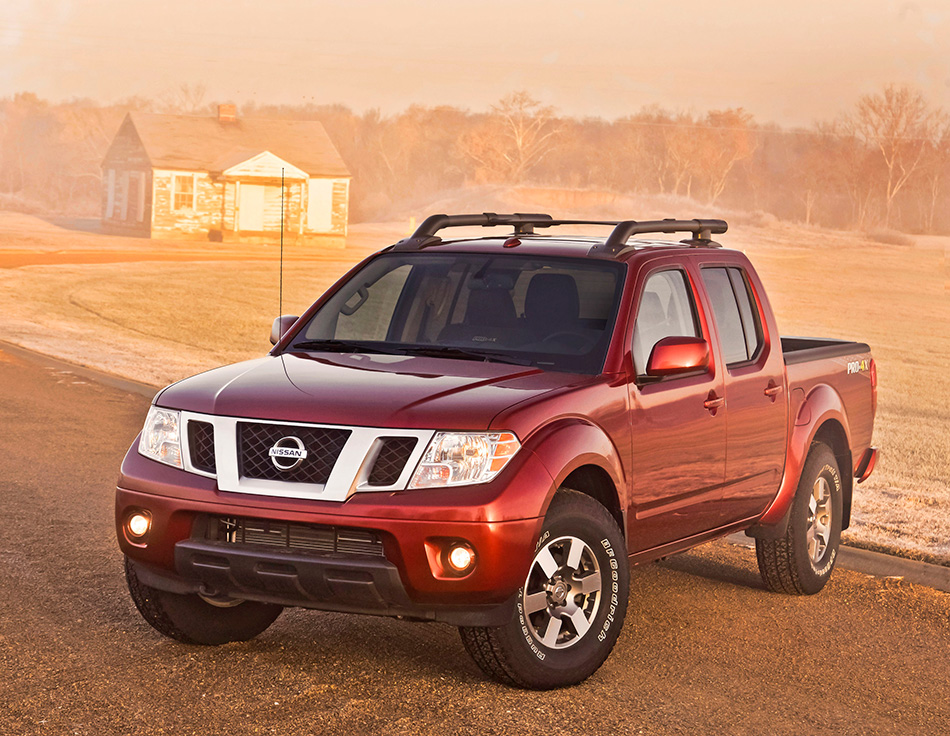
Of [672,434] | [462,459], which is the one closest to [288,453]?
[462,459]

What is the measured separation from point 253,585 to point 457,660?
46.7 inches

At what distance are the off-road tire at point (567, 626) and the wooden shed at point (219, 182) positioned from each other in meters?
66.5

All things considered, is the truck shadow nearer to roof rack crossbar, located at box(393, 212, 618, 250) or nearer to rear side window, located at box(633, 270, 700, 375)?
rear side window, located at box(633, 270, 700, 375)

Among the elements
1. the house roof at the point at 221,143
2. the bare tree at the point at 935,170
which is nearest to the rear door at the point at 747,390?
the house roof at the point at 221,143

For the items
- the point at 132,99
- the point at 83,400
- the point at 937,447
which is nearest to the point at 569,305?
the point at 83,400

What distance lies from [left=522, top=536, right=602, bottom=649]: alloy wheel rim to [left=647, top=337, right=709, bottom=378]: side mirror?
930mm

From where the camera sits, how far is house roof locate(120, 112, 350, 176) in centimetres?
7431

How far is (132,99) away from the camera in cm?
15225

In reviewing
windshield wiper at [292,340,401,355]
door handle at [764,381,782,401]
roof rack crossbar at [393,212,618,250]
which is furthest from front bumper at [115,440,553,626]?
door handle at [764,381,782,401]

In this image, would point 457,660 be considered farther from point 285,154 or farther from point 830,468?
point 285,154

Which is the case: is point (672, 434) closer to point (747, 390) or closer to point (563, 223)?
point (747, 390)

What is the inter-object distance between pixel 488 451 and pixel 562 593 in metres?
0.75

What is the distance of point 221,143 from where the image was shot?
7775cm

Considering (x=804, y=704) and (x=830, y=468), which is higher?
(x=830, y=468)
